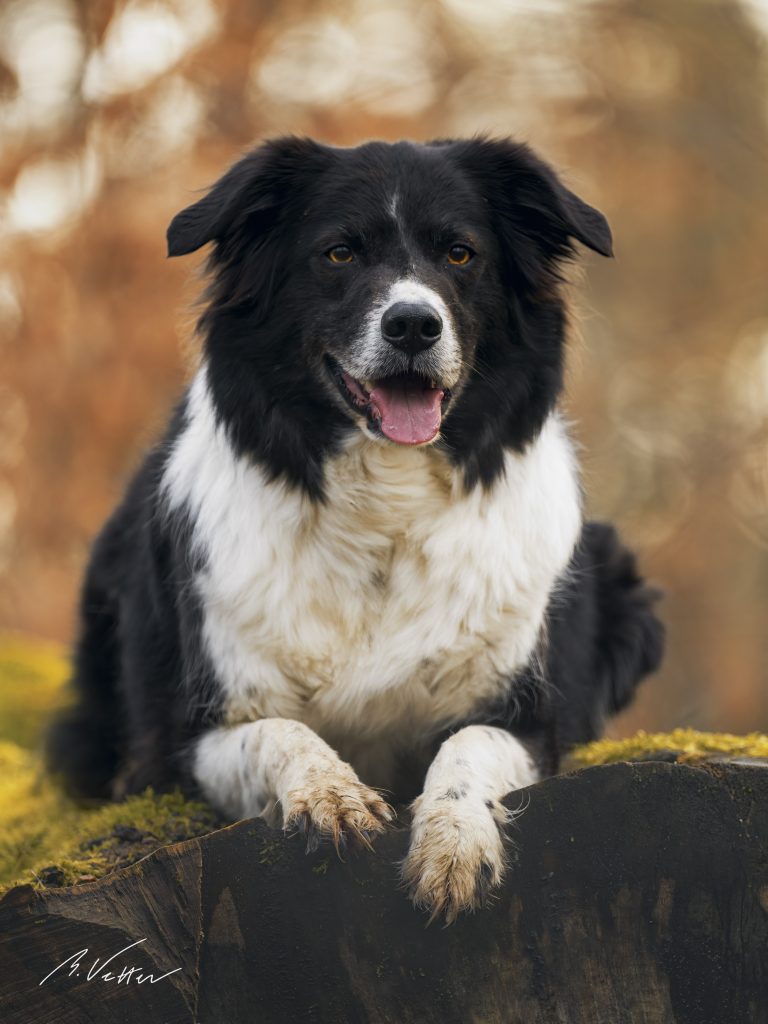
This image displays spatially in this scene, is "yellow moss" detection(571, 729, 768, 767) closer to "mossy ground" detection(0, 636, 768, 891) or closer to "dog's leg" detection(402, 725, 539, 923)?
"mossy ground" detection(0, 636, 768, 891)

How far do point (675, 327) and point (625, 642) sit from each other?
1088 cm

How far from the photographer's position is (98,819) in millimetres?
4105

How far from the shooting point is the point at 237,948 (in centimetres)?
289

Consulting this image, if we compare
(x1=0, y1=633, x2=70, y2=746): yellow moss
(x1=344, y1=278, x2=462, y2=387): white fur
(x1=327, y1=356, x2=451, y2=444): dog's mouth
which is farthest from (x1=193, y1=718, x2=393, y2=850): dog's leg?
(x1=0, y1=633, x2=70, y2=746): yellow moss

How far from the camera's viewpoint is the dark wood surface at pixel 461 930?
280 cm

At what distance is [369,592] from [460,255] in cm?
117

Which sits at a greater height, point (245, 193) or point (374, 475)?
point (245, 193)

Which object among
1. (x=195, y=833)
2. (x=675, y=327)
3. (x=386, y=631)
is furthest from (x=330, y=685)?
(x=675, y=327)

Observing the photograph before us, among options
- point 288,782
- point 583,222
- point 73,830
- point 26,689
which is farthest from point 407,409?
point 26,689

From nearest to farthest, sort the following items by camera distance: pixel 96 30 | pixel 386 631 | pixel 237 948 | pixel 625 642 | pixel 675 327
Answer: pixel 237 948 → pixel 386 631 → pixel 625 642 → pixel 96 30 → pixel 675 327

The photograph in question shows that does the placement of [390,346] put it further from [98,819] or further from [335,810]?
[98,819]

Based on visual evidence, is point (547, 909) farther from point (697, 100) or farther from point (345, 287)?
point (697, 100)

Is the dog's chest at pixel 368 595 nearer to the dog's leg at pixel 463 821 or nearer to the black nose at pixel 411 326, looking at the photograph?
the dog's leg at pixel 463 821
